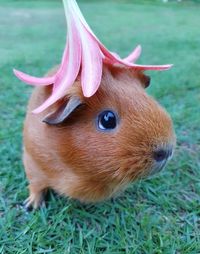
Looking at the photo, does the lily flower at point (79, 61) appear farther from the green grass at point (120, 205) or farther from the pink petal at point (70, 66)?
the green grass at point (120, 205)

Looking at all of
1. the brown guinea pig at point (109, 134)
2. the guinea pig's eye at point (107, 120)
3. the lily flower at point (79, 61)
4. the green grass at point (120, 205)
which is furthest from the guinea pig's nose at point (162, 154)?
the green grass at point (120, 205)

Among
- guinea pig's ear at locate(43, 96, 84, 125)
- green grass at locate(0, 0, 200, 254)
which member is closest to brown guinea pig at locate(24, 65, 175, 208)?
guinea pig's ear at locate(43, 96, 84, 125)

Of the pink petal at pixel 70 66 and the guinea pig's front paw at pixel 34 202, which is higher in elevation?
the pink petal at pixel 70 66

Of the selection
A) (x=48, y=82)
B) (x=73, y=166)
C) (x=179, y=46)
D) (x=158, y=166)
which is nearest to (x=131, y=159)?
(x=158, y=166)

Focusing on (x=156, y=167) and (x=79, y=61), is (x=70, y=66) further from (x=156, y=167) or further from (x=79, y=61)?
(x=156, y=167)

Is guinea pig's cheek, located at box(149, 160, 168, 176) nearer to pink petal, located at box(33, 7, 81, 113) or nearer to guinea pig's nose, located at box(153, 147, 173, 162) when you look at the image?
guinea pig's nose, located at box(153, 147, 173, 162)
